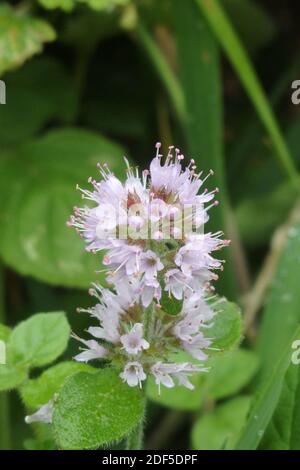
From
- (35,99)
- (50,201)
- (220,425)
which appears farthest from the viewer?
(35,99)

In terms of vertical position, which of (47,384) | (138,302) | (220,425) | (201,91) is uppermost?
(201,91)

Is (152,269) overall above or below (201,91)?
below

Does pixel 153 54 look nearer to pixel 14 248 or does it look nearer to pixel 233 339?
pixel 14 248

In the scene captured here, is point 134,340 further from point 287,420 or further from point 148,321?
point 287,420

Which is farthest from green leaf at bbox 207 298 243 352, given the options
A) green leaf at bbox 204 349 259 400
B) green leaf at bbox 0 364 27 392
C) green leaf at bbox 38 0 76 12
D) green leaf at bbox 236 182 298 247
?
green leaf at bbox 236 182 298 247

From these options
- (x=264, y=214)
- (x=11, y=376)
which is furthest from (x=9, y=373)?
(x=264, y=214)

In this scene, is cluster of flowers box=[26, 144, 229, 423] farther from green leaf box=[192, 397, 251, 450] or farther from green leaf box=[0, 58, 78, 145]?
green leaf box=[0, 58, 78, 145]
